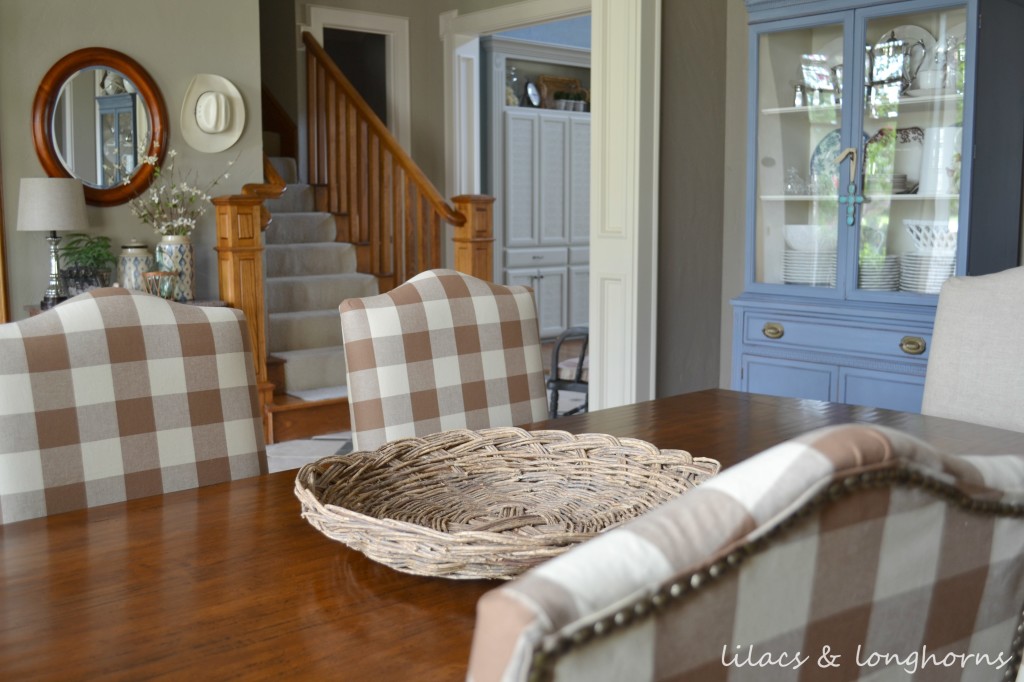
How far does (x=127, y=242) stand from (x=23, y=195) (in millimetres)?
670

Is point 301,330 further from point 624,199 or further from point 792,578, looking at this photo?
point 792,578

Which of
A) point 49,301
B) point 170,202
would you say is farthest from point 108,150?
point 49,301

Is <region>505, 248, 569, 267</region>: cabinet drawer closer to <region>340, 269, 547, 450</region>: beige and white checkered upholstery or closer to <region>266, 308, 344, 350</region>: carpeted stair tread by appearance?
<region>266, 308, 344, 350</region>: carpeted stair tread

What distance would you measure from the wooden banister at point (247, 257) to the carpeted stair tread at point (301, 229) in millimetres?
1424

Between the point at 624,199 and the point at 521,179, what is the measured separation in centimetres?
418

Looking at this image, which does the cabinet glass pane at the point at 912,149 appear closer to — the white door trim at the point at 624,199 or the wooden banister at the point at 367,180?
the white door trim at the point at 624,199

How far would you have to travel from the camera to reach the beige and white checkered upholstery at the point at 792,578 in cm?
49

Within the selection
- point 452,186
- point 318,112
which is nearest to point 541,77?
point 452,186

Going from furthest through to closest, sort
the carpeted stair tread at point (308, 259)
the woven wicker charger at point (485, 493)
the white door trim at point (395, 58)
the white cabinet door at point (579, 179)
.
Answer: the white cabinet door at point (579, 179), the white door trim at point (395, 58), the carpeted stair tread at point (308, 259), the woven wicker charger at point (485, 493)

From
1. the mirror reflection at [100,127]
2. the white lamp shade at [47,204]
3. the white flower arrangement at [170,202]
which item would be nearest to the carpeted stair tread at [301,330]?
the white flower arrangement at [170,202]

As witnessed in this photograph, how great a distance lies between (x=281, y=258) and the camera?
20.4 ft

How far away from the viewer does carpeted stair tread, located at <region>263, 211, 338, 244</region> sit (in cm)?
643

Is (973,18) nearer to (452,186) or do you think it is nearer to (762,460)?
(762,460)

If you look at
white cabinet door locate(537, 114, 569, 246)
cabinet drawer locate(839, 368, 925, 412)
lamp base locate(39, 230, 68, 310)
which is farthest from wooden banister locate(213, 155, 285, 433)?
white cabinet door locate(537, 114, 569, 246)
